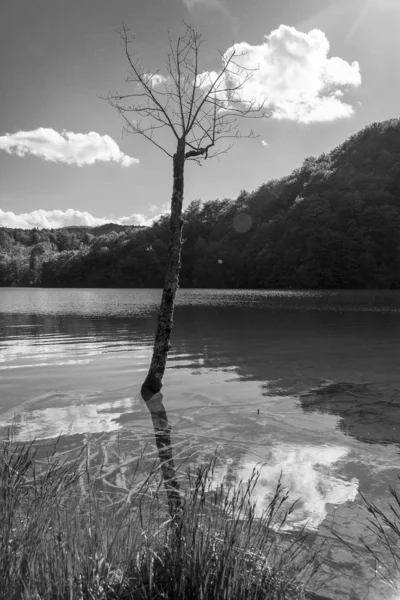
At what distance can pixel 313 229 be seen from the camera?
10856cm

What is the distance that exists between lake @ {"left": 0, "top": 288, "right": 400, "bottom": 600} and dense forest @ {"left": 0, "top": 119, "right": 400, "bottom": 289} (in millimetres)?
81591

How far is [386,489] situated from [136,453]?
12.6 feet

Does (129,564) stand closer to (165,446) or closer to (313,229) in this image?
(165,446)

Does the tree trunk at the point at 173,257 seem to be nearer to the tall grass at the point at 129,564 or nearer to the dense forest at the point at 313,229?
the tall grass at the point at 129,564

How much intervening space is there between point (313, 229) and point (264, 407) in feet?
336

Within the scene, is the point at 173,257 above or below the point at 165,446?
above

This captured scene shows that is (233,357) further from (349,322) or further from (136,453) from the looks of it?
(349,322)

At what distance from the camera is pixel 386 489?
626 cm

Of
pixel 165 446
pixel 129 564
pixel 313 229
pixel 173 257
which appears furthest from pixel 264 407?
pixel 313 229

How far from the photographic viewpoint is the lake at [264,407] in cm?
607

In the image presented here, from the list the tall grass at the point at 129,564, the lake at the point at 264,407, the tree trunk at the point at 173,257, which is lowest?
the lake at the point at 264,407

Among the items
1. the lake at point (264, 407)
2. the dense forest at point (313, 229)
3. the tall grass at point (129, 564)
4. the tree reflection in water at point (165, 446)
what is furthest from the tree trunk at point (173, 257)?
the dense forest at point (313, 229)

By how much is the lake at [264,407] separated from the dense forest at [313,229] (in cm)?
8159

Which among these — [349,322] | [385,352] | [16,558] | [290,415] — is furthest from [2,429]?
[349,322]
